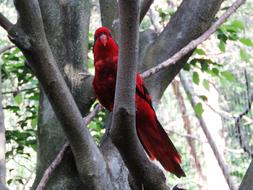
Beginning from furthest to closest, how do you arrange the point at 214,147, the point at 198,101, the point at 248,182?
the point at 198,101
the point at 214,147
the point at 248,182

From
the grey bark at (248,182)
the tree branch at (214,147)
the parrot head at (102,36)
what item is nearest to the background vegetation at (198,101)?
the tree branch at (214,147)

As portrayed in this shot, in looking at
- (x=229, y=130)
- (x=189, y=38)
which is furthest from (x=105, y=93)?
(x=229, y=130)

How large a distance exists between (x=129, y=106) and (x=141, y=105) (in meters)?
0.77

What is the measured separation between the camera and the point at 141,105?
6.44ft

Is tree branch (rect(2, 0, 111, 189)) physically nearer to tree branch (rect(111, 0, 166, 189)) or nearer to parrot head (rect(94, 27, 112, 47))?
tree branch (rect(111, 0, 166, 189))

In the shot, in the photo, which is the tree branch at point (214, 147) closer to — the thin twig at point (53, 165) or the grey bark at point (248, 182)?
the thin twig at point (53, 165)

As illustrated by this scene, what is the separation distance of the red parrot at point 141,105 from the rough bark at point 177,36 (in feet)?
0.58

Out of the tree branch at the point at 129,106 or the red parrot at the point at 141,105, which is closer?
the tree branch at the point at 129,106

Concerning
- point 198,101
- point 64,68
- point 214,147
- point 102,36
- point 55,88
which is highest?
point 102,36

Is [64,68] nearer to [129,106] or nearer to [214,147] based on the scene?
[129,106]

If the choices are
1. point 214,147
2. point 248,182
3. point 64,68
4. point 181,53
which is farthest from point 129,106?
point 214,147

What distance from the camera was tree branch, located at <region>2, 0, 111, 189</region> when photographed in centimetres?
138

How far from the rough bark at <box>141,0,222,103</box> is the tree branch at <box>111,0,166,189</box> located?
0.88 metres

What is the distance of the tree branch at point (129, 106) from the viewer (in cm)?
106
